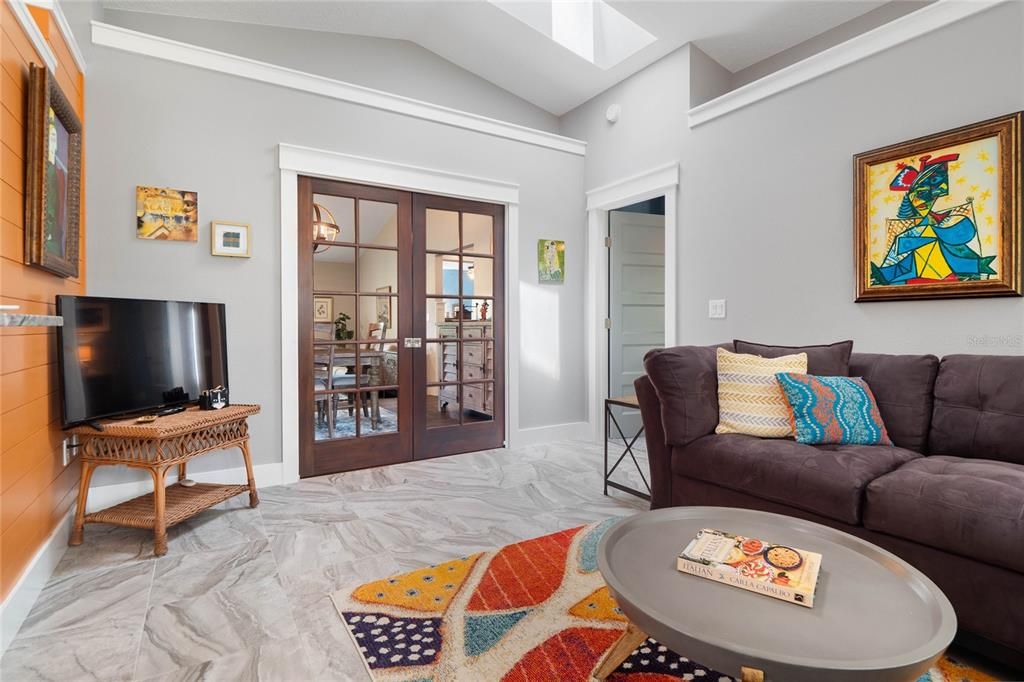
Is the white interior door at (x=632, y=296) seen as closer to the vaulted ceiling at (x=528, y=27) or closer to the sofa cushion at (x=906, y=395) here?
the vaulted ceiling at (x=528, y=27)

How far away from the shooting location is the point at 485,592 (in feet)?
6.42

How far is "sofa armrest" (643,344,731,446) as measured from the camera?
8.11 ft

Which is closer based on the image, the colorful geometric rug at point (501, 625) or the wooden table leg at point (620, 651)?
the wooden table leg at point (620, 651)

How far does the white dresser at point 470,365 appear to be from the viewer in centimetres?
412

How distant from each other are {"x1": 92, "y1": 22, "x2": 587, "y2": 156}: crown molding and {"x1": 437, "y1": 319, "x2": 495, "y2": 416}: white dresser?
1.60 metres

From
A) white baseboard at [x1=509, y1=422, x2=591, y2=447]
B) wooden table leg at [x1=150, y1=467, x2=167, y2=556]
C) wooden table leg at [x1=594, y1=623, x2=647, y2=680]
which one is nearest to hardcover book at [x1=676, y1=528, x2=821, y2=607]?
wooden table leg at [x1=594, y1=623, x2=647, y2=680]

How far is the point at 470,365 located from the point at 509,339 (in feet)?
1.33

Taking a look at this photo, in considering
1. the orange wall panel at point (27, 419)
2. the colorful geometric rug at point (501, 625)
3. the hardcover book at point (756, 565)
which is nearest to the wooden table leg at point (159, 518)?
the orange wall panel at point (27, 419)

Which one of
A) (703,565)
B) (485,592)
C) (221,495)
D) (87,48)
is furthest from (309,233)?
(703,565)

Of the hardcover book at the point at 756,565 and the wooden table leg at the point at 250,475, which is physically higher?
the hardcover book at the point at 756,565

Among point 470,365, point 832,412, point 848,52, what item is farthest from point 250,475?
point 848,52

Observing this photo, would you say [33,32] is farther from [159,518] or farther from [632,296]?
[632,296]

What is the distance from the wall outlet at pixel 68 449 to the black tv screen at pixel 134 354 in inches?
11.4

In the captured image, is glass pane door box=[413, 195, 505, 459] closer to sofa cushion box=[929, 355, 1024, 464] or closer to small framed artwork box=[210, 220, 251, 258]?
small framed artwork box=[210, 220, 251, 258]
